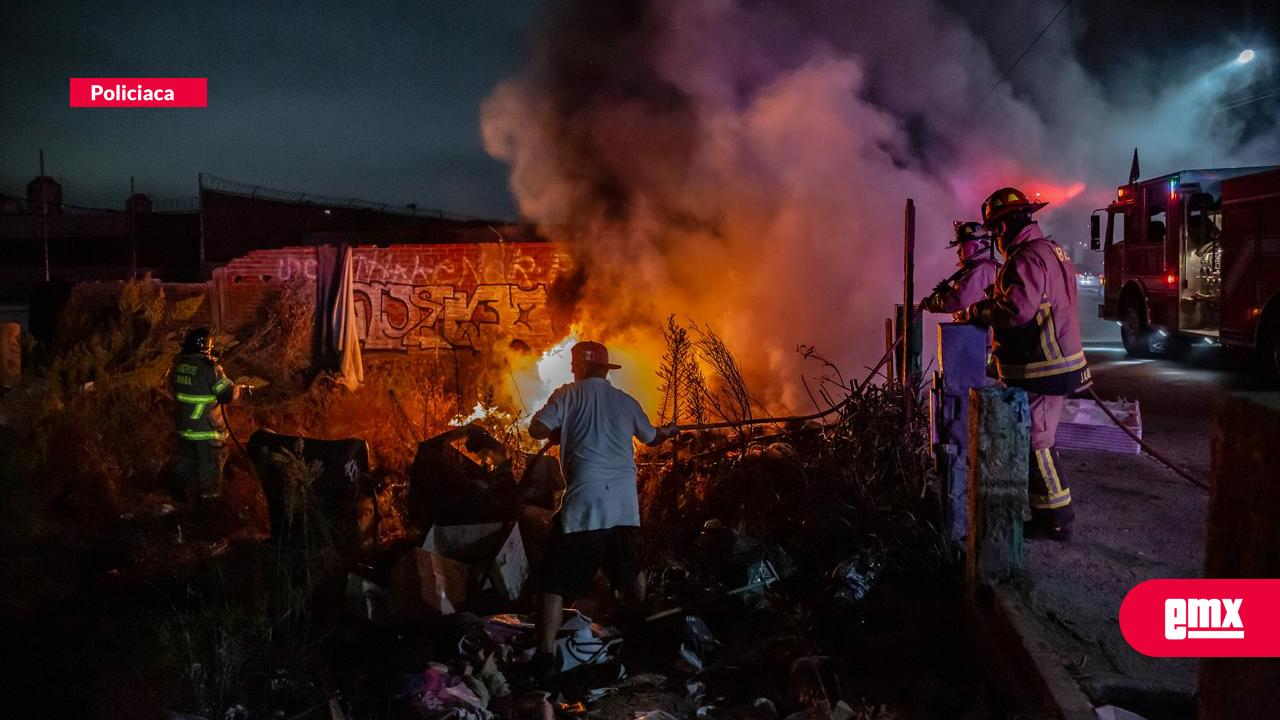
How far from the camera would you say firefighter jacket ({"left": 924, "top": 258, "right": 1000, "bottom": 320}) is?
536cm

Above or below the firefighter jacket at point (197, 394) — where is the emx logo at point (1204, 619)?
below

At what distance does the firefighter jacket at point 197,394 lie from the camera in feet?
23.0

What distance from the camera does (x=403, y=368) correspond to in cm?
1276

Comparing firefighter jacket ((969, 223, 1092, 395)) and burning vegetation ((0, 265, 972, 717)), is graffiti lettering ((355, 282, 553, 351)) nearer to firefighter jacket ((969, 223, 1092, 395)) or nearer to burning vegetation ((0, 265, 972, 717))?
burning vegetation ((0, 265, 972, 717))

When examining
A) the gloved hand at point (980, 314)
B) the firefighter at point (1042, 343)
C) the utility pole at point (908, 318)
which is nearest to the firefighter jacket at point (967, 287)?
the utility pole at point (908, 318)

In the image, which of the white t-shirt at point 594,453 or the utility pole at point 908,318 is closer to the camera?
the white t-shirt at point 594,453

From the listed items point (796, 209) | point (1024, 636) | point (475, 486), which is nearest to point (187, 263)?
point (796, 209)

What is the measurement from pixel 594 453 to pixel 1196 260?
11563 mm

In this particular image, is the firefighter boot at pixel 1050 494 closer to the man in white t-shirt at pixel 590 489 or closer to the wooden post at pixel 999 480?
the wooden post at pixel 999 480

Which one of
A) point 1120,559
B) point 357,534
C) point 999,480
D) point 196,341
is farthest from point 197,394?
point 1120,559

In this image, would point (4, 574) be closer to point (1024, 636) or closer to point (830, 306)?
point (1024, 636)

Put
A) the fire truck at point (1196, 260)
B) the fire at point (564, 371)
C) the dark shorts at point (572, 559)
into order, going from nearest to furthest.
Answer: the dark shorts at point (572, 559)
the fire truck at point (1196, 260)
the fire at point (564, 371)

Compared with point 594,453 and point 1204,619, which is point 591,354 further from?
point 1204,619

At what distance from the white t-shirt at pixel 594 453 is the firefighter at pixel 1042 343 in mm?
2116
